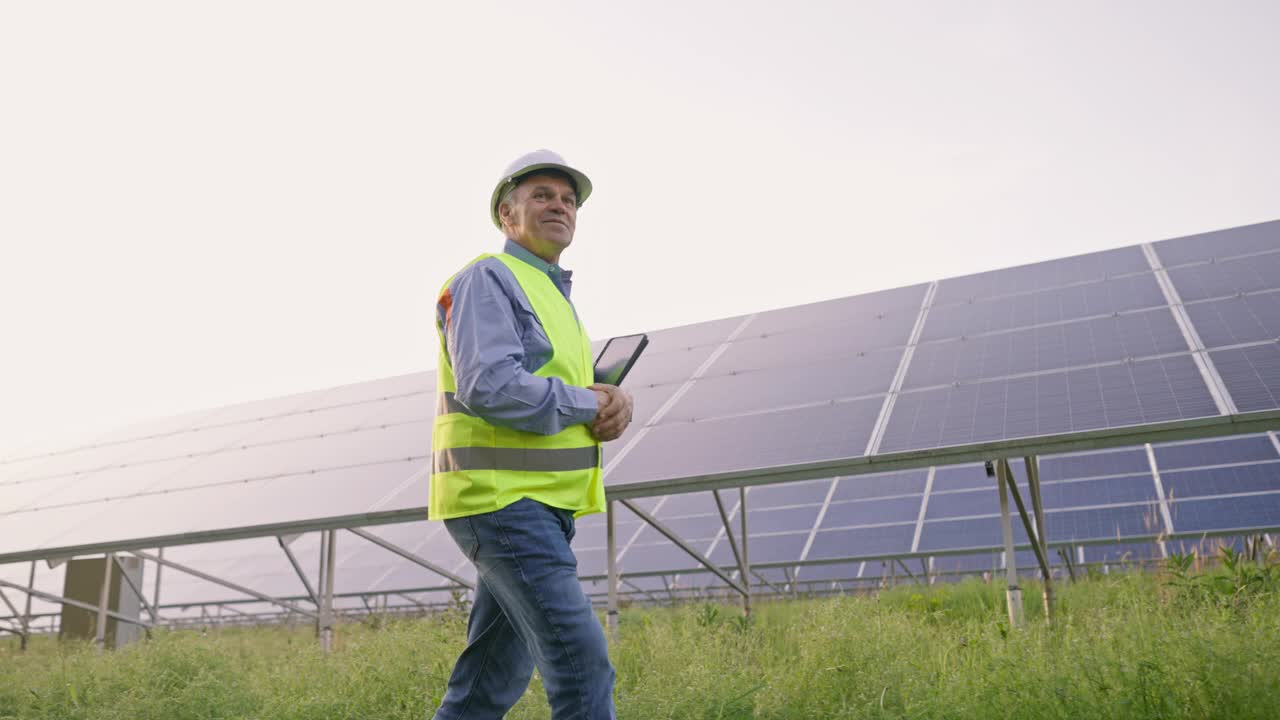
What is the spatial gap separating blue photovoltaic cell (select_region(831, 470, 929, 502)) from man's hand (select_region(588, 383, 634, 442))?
12.4m

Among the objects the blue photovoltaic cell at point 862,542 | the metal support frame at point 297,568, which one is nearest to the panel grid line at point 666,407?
the blue photovoltaic cell at point 862,542

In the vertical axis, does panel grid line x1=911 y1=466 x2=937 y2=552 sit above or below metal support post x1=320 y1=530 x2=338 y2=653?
above

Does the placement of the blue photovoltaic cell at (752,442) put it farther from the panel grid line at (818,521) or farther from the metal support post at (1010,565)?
the panel grid line at (818,521)

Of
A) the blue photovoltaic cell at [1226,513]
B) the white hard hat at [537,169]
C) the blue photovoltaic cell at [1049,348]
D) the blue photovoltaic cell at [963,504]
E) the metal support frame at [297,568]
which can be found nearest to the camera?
the white hard hat at [537,169]

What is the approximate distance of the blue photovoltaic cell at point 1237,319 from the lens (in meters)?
8.01

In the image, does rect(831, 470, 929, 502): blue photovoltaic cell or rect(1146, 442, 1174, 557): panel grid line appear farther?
rect(831, 470, 929, 502): blue photovoltaic cell

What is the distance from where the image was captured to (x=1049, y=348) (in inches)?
353

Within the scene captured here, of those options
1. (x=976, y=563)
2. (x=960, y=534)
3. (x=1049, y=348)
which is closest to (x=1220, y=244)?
(x=1049, y=348)

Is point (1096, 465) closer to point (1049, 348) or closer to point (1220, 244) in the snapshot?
point (1220, 244)

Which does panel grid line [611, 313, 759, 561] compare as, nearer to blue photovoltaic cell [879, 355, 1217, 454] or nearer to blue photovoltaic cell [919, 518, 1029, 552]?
blue photovoltaic cell [879, 355, 1217, 454]

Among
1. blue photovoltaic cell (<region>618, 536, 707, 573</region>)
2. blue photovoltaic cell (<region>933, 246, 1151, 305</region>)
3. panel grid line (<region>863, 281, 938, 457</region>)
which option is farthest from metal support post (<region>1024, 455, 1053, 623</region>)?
blue photovoltaic cell (<region>618, 536, 707, 573</region>)

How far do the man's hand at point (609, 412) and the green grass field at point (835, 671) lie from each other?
2.45m

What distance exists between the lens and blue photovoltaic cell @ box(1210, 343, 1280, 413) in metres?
6.43

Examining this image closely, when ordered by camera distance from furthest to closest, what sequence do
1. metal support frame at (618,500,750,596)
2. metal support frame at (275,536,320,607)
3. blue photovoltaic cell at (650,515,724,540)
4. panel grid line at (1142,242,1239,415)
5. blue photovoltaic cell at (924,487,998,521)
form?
blue photovoltaic cell at (650,515,724,540), blue photovoltaic cell at (924,487,998,521), metal support frame at (275,536,320,607), metal support frame at (618,500,750,596), panel grid line at (1142,242,1239,415)
